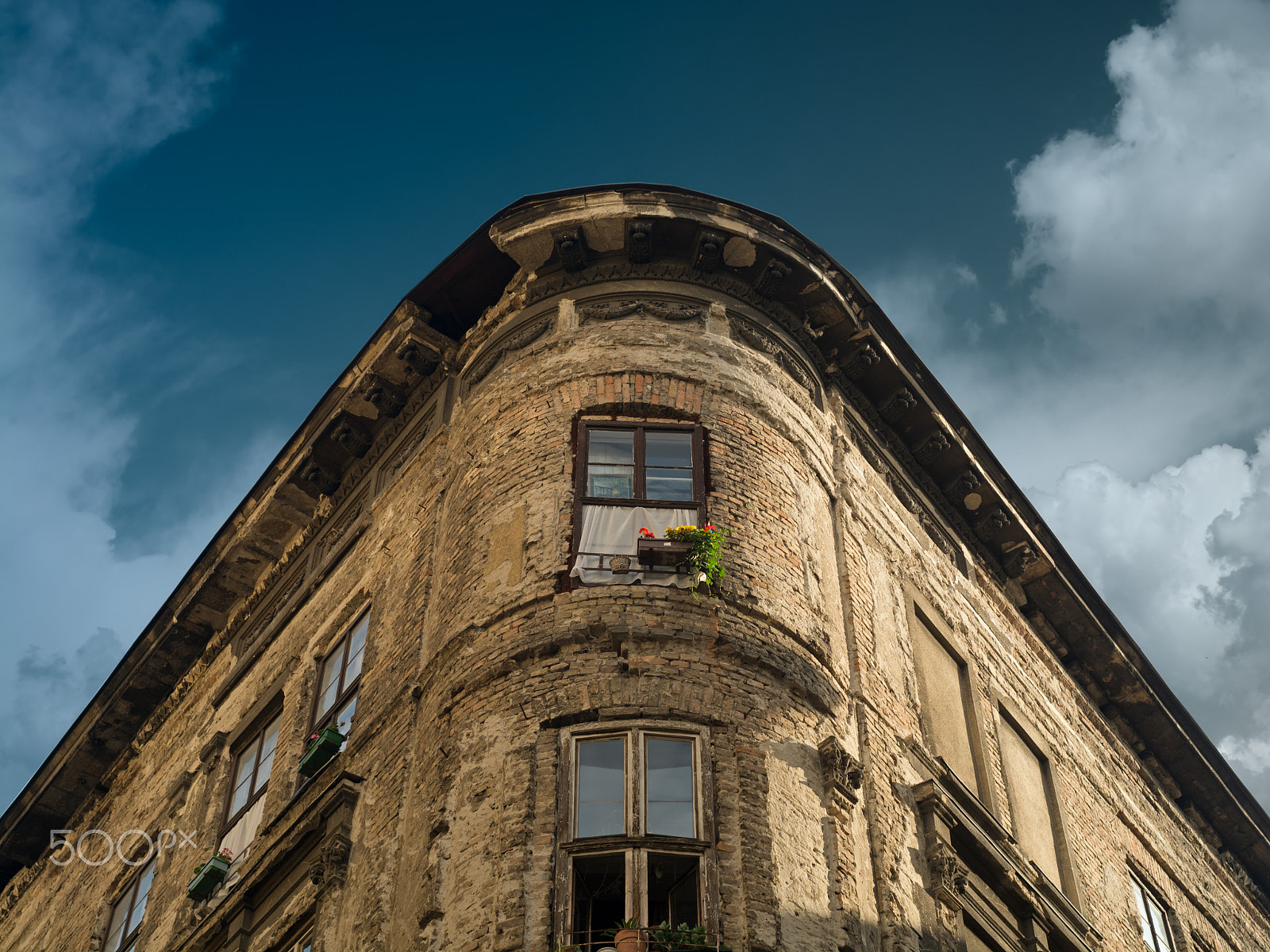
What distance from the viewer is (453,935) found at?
9914 mm

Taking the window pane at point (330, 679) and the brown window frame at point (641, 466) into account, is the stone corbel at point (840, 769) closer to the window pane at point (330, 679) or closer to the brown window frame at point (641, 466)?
the brown window frame at point (641, 466)

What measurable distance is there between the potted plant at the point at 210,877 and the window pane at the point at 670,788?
18.3ft

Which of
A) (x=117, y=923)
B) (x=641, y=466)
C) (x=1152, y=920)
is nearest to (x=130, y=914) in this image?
(x=117, y=923)

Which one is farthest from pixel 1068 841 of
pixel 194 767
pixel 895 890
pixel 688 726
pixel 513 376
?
pixel 194 767

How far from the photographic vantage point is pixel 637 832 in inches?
397

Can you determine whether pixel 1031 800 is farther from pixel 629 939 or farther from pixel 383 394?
pixel 383 394

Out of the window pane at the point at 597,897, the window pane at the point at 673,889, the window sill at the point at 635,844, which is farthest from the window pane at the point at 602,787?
the window pane at the point at 673,889

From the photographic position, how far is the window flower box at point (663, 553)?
12.1 meters

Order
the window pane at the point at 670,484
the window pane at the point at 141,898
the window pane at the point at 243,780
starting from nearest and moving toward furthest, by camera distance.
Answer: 1. the window pane at the point at 670,484
2. the window pane at the point at 243,780
3. the window pane at the point at 141,898

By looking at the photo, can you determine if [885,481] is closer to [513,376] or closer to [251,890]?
[513,376]

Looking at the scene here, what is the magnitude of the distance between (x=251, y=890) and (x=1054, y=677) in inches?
436

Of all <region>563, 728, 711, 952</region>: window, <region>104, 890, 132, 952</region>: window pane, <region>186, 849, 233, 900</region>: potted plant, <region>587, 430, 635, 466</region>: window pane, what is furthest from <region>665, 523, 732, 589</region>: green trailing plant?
→ <region>104, 890, 132, 952</region>: window pane

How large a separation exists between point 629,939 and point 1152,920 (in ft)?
34.2

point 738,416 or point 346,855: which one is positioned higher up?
point 738,416
